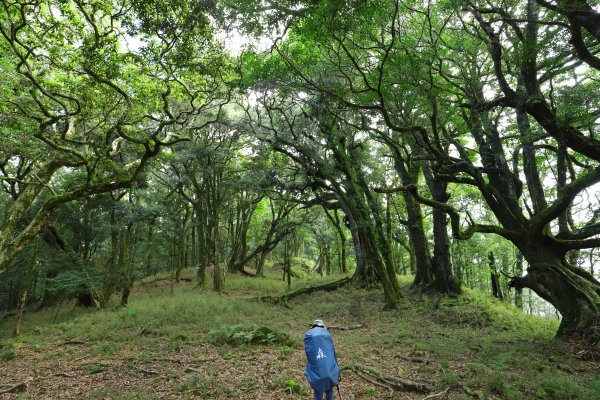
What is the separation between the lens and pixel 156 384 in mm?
6664

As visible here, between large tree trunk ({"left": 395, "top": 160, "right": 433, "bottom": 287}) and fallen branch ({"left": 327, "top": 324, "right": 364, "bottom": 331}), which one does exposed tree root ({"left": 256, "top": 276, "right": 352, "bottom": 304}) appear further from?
fallen branch ({"left": 327, "top": 324, "right": 364, "bottom": 331})

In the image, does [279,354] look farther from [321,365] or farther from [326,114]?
[326,114]

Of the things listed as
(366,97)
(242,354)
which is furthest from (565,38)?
(242,354)

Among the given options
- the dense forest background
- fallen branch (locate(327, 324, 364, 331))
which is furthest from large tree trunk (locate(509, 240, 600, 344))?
fallen branch (locate(327, 324, 364, 331))

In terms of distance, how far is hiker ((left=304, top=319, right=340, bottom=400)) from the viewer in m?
4.95

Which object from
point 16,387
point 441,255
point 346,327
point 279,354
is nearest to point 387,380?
point 279,354

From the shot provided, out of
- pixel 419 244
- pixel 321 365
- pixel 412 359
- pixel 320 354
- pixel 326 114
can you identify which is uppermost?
pixel 326 114

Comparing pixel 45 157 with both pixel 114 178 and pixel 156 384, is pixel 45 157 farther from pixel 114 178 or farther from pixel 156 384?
pixel 156 384

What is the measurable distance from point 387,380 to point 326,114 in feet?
38.1

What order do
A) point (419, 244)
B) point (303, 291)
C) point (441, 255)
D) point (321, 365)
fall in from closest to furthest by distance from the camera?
point (321, 365)
point (441, 255)
point (419, 244)
point (303, 291)

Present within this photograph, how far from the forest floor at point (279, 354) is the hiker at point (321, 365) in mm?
1269

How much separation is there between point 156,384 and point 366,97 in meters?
10.1

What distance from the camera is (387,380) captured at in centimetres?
657

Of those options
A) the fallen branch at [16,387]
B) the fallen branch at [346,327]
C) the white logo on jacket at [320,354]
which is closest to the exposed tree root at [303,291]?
the fallen branch at [346,327]
